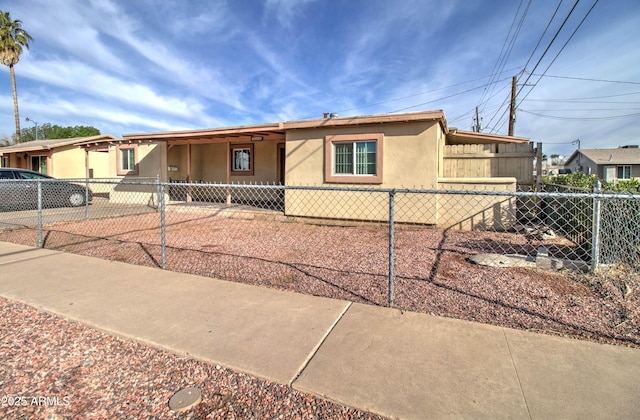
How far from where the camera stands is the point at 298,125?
10430 mm

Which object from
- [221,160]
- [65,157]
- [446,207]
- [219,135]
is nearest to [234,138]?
[219,135]

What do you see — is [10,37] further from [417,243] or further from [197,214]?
[417,243]

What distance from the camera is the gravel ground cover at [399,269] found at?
3.63 metres

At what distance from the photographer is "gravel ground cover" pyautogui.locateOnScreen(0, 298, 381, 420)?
86.9 inches

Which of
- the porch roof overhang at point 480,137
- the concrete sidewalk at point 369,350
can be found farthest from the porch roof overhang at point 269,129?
the concrete sidewalk at point 369,350

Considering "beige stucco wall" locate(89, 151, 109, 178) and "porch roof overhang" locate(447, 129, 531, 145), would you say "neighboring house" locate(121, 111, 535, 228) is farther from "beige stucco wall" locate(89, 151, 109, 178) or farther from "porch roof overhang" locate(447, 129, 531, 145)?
"beige stucco wall" locate(89, 151, 109, 178)

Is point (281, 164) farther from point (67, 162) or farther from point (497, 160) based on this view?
point (67, 162)

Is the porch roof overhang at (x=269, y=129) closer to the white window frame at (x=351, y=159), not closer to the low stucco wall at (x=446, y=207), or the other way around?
the white window frame at (x=351, y=159)

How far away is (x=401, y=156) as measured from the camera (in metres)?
9.38

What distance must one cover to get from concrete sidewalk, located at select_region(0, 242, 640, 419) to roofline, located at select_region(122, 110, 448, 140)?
21.0 ft

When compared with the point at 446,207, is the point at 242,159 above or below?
above

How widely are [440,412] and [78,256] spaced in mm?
6311

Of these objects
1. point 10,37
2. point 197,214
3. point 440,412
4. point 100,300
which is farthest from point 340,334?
point 10,37

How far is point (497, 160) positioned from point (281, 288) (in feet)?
31.6
